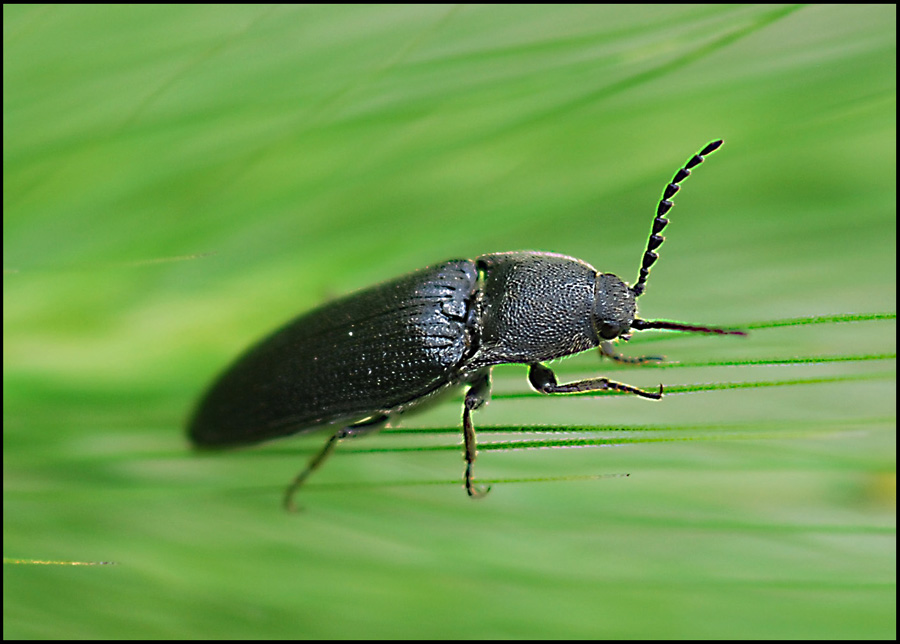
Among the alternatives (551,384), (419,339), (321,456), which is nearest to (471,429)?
(551,384)

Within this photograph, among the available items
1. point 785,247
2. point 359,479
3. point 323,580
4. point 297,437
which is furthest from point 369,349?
point 785,247

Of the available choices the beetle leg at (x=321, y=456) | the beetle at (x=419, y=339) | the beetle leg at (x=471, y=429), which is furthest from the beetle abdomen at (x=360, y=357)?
the beetle leg at (x=471, y=429)

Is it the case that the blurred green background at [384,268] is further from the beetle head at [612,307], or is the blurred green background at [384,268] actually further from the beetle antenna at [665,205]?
the beetle head at [612,307]

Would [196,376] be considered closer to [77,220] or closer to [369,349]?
[77,220]

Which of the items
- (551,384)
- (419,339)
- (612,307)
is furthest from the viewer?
(419,339)

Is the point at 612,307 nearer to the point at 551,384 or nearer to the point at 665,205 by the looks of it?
the point at 665,205

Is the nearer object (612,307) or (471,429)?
(471,429)

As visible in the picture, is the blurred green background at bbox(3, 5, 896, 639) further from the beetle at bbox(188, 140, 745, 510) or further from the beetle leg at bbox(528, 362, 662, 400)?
the beetle at bbox(188, 140, 745, 510)
